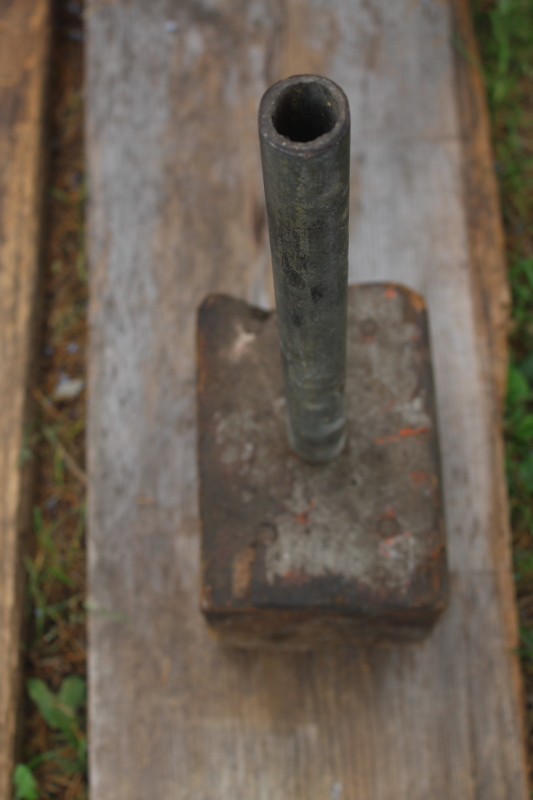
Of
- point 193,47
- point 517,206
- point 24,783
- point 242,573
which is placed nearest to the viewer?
point 242,573

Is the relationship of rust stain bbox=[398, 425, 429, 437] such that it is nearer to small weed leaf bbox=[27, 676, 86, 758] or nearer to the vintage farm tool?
the vintage farm tool

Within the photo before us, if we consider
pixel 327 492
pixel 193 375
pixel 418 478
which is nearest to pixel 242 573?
pixel 327 492

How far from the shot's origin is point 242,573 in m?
1.25

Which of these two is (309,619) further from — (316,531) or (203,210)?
(203,210)

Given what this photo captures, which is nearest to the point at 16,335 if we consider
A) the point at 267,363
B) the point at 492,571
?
the point at 267,363

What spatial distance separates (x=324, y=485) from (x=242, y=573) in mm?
205

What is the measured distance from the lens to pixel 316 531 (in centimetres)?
126

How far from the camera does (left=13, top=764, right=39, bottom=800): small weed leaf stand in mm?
1537

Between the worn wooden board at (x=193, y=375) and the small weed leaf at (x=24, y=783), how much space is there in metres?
0.21

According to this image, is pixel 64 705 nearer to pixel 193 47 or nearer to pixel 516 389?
pixel 516 389

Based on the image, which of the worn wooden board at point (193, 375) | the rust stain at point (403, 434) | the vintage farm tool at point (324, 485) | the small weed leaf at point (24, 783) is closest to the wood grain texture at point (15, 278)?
the small weed leaf at point (24, 783)

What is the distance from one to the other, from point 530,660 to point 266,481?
82 centimetres

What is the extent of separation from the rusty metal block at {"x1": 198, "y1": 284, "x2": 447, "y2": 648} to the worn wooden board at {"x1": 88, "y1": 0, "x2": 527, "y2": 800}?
0.16 m

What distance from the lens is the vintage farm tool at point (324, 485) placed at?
1.23 metres
